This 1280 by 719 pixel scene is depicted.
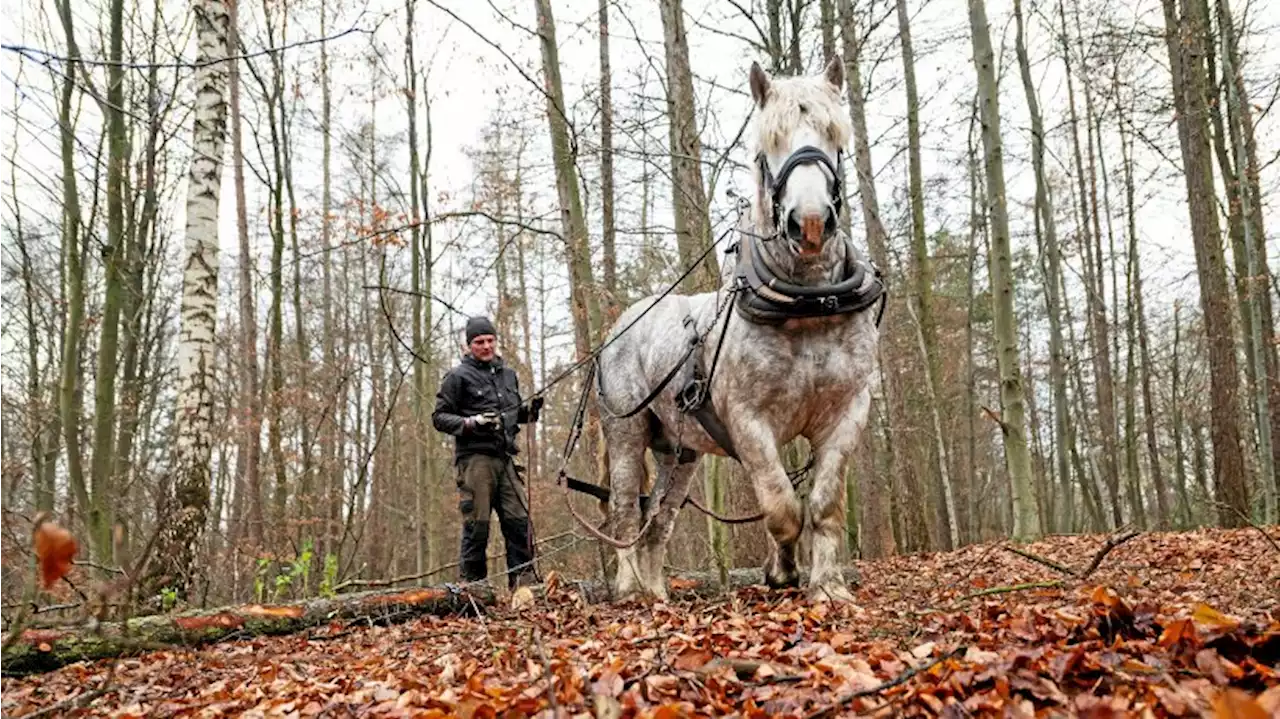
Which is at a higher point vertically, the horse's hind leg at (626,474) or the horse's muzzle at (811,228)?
the horse's muzzle at (811,228)

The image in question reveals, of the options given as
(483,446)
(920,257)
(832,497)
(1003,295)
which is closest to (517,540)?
(483,446)

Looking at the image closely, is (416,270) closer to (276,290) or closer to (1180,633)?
(276,290)

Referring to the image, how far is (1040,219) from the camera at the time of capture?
20812mm

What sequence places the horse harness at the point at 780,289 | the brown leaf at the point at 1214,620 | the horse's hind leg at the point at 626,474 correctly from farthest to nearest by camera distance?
the horse's hind leg at the point at 626,474 < the horse harness at the point at 780,289 < the brown leaf at the point at 1214,620

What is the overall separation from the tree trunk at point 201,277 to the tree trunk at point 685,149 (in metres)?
4.37

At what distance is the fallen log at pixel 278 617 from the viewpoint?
15.5 feet

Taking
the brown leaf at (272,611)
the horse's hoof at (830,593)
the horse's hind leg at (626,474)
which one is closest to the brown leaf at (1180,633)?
the horse's hoof at (830,593)

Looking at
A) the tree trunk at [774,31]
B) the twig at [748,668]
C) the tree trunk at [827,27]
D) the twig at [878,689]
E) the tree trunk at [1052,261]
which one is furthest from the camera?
the tree trunk at [1052,261]

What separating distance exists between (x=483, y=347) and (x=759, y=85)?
12.7 ft

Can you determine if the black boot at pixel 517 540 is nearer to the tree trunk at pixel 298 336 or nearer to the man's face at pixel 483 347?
the man's face at pixel 483 347

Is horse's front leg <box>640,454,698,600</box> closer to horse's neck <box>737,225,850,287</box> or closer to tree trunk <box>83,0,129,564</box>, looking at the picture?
horse's neck <box>737,225,850,287</box>

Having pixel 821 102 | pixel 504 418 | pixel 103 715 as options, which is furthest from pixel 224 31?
pixel 103 715

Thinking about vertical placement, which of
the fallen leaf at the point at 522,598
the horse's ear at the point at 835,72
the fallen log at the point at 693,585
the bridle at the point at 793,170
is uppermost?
the horse's ear at the point at 835,72

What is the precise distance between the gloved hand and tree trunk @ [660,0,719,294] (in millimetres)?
2519
